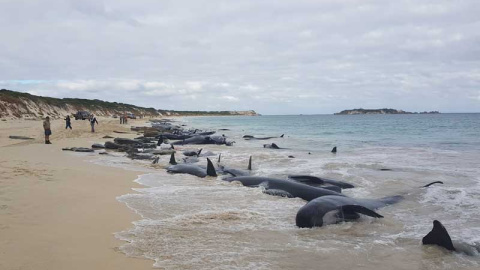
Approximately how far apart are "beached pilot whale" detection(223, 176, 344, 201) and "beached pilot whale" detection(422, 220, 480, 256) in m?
3.09

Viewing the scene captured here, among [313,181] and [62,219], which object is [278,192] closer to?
[313,181]

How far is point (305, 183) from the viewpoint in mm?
10688

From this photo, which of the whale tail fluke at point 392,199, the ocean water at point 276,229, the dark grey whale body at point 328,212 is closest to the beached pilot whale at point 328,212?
the dark grey whale body at point 328,212

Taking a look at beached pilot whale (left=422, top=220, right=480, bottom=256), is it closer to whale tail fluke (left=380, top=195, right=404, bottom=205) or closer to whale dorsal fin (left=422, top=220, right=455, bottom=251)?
whale dorsal fin (left=422, top=220, right=455, bottom=251)

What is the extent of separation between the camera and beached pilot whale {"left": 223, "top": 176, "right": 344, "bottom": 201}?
937 cm

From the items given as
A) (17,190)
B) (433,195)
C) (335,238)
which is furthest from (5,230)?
(433,195)

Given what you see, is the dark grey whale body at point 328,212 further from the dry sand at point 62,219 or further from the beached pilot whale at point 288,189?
the dry sand at point 62,219

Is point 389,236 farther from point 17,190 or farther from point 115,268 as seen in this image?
point 17,190

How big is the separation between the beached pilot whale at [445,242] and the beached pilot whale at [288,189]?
10.1 feet

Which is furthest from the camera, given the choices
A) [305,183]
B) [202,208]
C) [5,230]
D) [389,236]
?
[305,183]

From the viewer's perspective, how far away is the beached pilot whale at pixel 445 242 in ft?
Answer: 18.4

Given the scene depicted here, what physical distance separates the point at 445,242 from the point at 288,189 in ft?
14.8

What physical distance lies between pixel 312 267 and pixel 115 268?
2.41 meters

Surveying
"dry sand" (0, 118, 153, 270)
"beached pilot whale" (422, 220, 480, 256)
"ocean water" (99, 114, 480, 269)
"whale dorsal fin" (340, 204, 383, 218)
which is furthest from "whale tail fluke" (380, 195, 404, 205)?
"dry sand" (0, 118, 153, 270)
